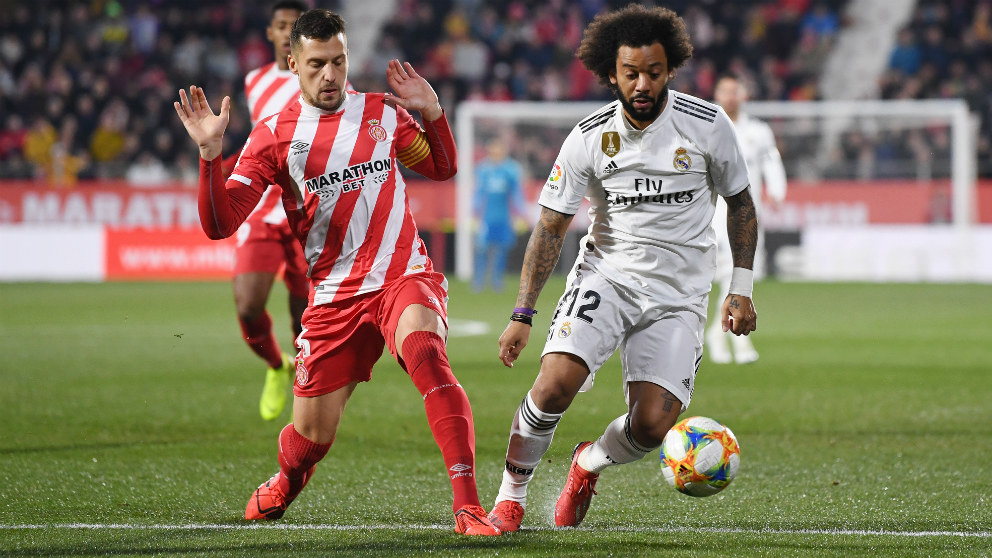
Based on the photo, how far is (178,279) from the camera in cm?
2133

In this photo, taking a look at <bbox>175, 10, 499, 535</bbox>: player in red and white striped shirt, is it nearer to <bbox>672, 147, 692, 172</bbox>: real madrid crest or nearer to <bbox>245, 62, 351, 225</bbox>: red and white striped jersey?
<bbox>672, 147, 692, 172</bbox>: real madrid crest

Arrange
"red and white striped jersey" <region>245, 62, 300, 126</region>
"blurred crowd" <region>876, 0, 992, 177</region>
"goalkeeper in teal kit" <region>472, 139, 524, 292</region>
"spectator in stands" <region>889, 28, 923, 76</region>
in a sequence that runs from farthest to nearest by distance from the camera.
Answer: "spectator in stands" <region>889, 28, 923, 76</region>, "blurred crowd" <region>876, 0, 992, 177</region>, "goalkeeper in teal kit" <region>472, 139, 524, 292</region>, "red and white striped jersey" <region>245, 62, 300, 126</region>

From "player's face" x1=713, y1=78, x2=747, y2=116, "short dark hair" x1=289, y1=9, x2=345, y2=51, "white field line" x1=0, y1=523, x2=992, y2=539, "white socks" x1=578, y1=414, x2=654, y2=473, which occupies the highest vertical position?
"short dark hair" x1=289, y1=9, x2=345, y2=51

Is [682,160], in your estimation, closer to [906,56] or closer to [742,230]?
[742,230]

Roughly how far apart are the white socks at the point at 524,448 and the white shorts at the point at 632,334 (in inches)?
8.1

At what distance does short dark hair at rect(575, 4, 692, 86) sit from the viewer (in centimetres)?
468

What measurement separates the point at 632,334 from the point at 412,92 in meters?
1.23

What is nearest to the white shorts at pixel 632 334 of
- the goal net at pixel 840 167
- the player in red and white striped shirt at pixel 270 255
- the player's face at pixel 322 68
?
the player's face at pixel 322 68

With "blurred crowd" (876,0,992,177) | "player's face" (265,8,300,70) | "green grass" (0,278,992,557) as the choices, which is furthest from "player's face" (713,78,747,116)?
"blurred crowd" (876,0,992,177)

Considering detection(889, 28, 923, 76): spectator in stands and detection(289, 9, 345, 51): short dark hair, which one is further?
detection(889, 28, 923, 76): spectator in stands

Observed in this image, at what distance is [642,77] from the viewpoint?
15.1ft

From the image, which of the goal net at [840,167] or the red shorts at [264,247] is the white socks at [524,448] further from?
the goal net at [840,167]

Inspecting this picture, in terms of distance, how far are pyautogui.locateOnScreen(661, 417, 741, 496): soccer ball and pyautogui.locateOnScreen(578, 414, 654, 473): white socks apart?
4.7 inches

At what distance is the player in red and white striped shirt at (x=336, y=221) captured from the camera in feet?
16.1
